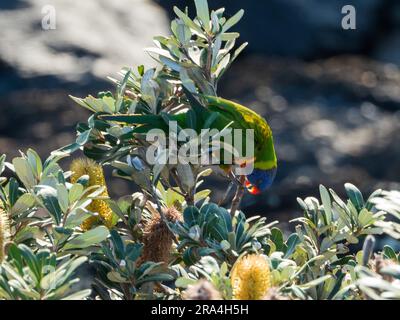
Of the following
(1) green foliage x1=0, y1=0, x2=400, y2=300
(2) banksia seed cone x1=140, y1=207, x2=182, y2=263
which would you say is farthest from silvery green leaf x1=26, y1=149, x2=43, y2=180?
(2) banksia seed cone x1=140, y1=207, x2=182, y2=263

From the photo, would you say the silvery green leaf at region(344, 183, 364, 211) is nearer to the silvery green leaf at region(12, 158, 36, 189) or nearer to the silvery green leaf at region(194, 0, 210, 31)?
the silvery green leaf at region(194, 0, 210, 31)

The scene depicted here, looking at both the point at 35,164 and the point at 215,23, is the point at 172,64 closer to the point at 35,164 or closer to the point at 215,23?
the point at 215,23

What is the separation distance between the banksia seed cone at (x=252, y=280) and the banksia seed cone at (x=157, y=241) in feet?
1.50

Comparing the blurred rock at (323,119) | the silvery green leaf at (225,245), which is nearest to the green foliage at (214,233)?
the silvery green leaf at (225,245)

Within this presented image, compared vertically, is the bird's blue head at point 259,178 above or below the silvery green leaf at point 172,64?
below

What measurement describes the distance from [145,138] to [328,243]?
56 centimetres

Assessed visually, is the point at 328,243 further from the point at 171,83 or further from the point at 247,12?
the point at 247,12

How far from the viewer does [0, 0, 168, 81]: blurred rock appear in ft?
21.2

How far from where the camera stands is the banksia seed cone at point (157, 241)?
1.96 meters

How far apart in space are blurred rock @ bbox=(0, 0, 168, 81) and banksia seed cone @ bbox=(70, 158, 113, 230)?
4386mm

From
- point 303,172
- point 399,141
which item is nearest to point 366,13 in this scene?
point 399,141

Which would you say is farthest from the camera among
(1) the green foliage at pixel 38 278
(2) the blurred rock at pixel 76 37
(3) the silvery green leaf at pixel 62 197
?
(2) the blurred rock at pixel 76 37

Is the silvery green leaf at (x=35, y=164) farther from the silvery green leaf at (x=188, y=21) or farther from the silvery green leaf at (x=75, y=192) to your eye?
the silvery green leaf at (x=188, y=21)

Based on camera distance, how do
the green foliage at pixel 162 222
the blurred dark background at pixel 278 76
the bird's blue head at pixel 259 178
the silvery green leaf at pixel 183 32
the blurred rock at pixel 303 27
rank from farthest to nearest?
the blurred rock at pixel 303 27 < the blurred dark background at pixel 278 76 < the bird's blue head at pixel 259 178 < the silvery green leaf at pixel 183 32 < the green foliage at pixel 162 222
